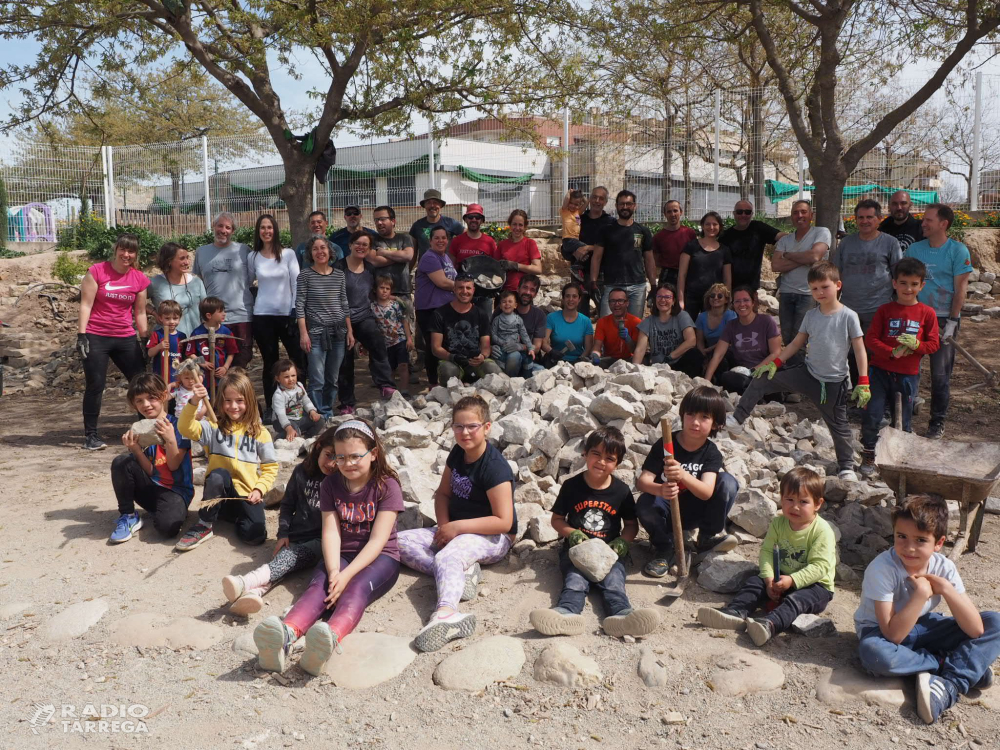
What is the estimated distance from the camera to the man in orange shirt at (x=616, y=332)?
7.56m

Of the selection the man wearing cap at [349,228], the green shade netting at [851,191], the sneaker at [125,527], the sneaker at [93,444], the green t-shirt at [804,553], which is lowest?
the sneaker at [125,527]

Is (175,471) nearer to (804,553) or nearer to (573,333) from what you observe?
(804,553)

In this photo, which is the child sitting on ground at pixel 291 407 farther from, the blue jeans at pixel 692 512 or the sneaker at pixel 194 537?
the blue jeans at pixel 692 512

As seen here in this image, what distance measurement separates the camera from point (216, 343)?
6727mm

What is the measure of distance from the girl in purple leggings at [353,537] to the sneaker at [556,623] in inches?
32.4

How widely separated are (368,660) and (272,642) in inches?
16.6

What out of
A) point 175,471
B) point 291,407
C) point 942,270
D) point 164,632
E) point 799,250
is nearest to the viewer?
point 164,632

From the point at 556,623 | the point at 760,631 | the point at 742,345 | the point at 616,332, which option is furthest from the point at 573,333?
the point at 760,631

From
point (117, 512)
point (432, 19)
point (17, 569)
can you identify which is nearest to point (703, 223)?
point (432, 19)

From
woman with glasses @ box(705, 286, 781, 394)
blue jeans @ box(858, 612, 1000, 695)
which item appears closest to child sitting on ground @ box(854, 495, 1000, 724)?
blue jeans @ box(858, 612, 1000, 695)

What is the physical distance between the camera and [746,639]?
3.68 m

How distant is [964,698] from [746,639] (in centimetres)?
85

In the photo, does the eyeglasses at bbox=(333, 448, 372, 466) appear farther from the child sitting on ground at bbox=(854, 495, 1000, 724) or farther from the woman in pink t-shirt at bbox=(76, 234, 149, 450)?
the woman in pink t-shirt at bbox=(76, 234, 149, 450)

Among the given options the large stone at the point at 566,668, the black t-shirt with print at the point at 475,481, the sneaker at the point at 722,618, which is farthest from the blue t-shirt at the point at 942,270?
the large stone at the point at 566,668
